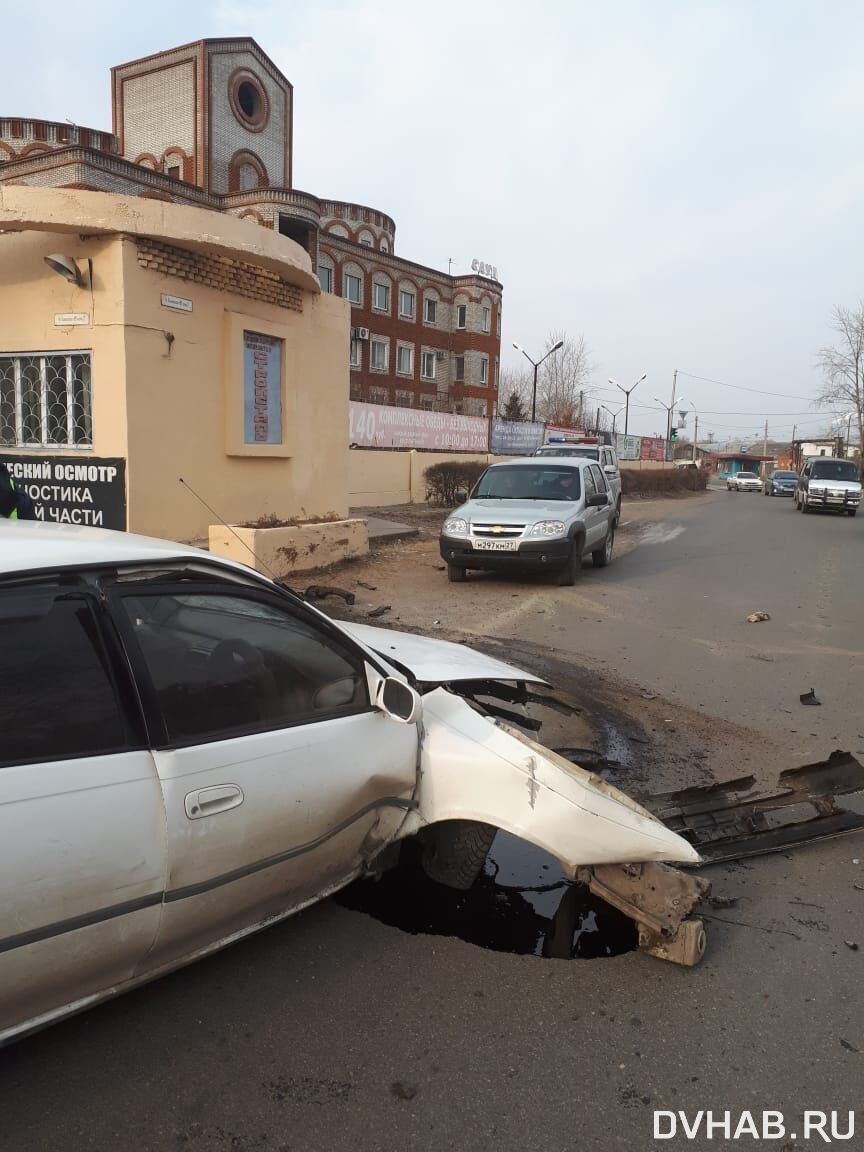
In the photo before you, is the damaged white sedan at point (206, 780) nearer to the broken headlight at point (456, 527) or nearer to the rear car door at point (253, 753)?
the rear car door at point (253, 753)

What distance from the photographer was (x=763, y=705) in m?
6.06

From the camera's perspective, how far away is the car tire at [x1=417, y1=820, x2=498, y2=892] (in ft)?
10.5

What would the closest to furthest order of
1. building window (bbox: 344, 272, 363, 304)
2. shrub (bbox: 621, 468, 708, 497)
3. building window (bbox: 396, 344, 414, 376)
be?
shrub (bbox: 621, 468, 708, 497) < building window (bbox: 344, 272, 363, 304) < building window (bbox: 396, 344, 414, 376)

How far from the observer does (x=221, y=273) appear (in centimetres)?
1020

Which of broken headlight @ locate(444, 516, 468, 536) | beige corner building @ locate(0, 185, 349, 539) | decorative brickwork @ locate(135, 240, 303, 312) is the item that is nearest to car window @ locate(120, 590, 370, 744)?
beige corner building @ locate(0, 185, 349, 539)

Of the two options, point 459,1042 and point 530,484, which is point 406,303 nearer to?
point 530,484

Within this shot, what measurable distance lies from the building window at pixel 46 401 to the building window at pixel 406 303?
35.7 meters

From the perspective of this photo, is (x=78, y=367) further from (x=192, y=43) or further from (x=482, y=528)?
(x=192, y=43)

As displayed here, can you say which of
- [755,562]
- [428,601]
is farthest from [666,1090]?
[755,562]

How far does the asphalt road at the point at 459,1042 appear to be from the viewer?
214 cm

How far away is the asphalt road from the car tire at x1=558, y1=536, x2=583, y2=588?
705 centimetres

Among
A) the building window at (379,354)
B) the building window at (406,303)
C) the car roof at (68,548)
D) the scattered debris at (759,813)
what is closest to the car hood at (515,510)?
the scattered debris at (759,813)

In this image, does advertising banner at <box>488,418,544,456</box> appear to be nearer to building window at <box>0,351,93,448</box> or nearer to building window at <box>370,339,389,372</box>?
building window at <box>370,339,389,372</box>

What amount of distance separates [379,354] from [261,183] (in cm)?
1165
